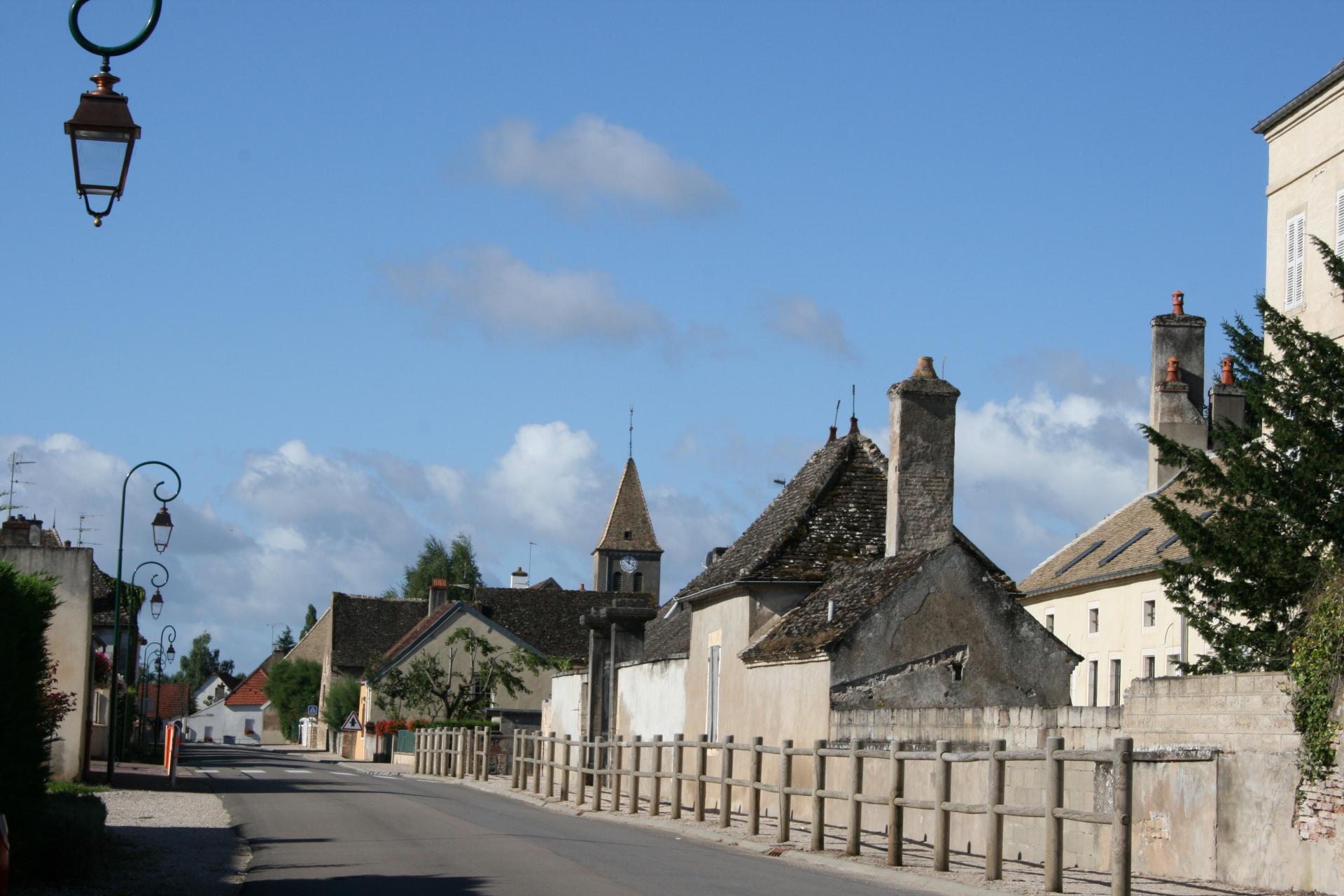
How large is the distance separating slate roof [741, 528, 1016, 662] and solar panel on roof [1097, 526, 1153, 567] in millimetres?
15648

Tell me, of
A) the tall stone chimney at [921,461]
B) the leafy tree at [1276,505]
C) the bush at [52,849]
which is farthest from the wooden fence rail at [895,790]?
the bush at [52,849]

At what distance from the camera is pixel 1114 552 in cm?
4244

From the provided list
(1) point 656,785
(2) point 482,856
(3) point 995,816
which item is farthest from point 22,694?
(1) point 656,785

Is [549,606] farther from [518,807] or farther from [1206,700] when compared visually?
[1206,700]

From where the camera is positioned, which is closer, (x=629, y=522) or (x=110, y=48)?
(x=110, y=48)

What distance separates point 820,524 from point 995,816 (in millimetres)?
14020

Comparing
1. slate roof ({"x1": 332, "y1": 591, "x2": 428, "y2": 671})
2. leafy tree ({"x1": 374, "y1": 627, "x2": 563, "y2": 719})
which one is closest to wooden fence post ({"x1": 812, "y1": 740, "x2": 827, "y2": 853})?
leafy tree ({"x1": 374, "y1": 627, "x2": 563, "y2": 719})

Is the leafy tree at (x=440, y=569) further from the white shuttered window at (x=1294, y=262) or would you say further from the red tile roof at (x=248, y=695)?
the white shuttered window at (x=1294, y=262)

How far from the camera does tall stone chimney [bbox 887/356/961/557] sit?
25.9m

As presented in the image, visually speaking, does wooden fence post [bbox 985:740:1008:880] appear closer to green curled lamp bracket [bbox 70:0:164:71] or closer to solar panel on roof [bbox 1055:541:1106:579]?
green curled lamp bracket [bbox 70:0:164:71]

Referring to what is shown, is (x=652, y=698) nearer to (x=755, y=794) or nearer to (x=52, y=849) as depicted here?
(x=755, y=794)

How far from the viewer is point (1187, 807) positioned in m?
15.3

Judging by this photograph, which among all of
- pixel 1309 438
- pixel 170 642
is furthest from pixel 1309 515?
pixel 170 642

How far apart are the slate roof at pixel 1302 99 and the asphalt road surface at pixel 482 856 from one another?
2277 centimetres
